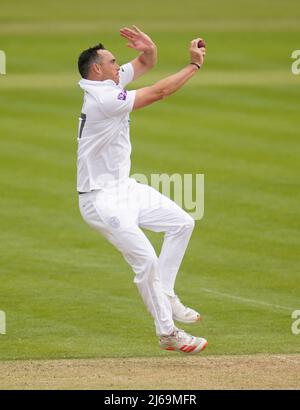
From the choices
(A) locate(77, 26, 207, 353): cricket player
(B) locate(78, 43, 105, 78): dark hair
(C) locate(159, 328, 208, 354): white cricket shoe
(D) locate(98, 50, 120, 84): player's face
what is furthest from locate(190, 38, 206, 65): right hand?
(C) locate(159, 328, 208, 354): white cricket shoe

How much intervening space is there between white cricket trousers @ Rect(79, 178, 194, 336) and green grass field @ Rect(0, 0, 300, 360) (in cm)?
110

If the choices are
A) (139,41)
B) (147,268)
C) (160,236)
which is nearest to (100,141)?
(147,268)

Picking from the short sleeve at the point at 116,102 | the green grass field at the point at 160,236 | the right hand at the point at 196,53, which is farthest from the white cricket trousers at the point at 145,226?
the right hand at the point at 196,53

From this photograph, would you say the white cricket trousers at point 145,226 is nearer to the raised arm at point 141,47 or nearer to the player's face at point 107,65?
the player's face at point 107,65

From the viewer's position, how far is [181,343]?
12.3 m

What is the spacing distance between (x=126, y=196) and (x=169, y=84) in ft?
4.33

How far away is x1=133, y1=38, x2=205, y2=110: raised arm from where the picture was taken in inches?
471

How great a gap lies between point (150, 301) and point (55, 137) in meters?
16.1

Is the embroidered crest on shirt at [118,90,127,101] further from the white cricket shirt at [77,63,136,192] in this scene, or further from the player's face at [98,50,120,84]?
the player's face at [98,50,120,84]

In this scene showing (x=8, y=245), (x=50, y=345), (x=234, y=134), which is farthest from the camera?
(x=234, y=134)

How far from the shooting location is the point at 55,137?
2800cm

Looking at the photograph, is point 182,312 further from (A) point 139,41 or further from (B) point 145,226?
(A) point 139,41
